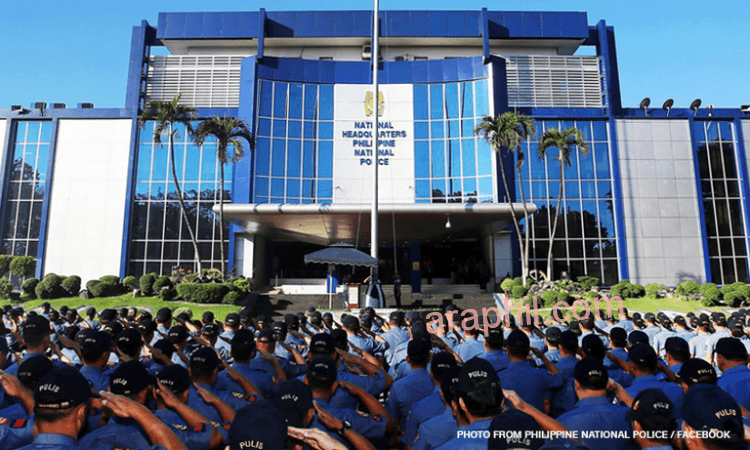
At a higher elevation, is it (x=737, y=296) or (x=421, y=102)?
(x=421, y=102)

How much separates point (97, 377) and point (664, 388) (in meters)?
4.90

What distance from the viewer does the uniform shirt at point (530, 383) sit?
4238mm

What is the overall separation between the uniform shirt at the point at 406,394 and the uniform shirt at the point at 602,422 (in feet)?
4.19

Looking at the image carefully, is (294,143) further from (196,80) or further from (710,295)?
(710,295)

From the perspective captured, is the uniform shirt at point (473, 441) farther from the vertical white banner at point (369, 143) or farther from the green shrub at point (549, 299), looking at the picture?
the vertical white banner at point (369, 143)

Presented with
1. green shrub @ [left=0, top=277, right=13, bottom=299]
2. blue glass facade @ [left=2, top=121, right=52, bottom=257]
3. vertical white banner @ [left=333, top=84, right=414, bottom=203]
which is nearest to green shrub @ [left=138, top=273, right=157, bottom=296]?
green shrub @ [left=0, top=277, right=13, bottom=299]

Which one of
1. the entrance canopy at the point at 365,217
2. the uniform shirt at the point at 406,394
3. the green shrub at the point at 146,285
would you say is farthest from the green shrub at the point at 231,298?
the uniform shirt at the point at 406,394

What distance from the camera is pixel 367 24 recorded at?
31828 millimetres

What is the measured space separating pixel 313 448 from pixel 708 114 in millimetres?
35826

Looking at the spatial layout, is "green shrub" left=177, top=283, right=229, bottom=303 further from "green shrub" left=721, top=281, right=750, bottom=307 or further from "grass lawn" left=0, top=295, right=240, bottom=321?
"green shrub" left=721, top=281, right=750, bottom=307

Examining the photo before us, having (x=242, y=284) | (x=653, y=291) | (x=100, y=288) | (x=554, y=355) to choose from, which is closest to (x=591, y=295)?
(x=653, y=291)

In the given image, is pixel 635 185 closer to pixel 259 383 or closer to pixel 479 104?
pixel 479 104

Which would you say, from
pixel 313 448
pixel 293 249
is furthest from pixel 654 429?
pixel 293 249

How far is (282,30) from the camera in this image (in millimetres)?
32125
